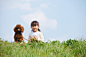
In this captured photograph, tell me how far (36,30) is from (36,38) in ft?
1.91

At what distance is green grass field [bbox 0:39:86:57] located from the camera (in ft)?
19.4

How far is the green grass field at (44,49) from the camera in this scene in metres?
5.90

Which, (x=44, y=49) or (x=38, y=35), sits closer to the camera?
(x=44, y=49)

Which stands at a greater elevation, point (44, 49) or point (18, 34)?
point (18, 34)

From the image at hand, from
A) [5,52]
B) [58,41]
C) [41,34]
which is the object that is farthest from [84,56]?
[5,52]

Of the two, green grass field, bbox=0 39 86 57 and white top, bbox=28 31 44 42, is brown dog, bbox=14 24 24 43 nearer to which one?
white top, bbox=28 31 44 42

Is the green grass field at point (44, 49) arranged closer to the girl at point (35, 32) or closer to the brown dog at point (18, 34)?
the girl at point (35, 32)

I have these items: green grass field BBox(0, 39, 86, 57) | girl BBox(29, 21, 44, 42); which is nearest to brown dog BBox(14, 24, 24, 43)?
girl BBox(29, 21, 44, 42)

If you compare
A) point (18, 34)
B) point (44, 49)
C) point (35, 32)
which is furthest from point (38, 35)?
point (44, 49)

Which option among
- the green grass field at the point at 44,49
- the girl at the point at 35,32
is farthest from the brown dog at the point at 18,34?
the green grass field at the point at 44,49

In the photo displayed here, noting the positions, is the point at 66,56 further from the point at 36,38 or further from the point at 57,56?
the point at 36,38

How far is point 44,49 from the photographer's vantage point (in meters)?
6.68

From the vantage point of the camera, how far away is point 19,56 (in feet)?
18.2

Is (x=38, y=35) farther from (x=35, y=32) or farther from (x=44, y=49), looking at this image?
(x=44, y=49)
